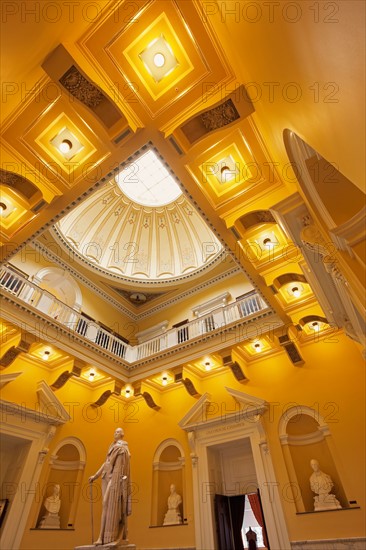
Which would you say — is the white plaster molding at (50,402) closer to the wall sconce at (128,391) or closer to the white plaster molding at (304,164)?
the wall sconce at (128,391)

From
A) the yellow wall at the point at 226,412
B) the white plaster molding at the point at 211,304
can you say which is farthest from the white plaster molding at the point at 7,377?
the white plaster molding at the point at 211,304

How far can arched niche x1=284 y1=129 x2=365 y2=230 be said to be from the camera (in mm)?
4441

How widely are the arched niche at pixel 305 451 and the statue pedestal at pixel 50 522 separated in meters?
7.22

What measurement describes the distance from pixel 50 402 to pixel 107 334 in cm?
324

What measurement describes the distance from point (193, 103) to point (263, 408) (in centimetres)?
860

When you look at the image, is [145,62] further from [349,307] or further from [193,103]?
[349,307]

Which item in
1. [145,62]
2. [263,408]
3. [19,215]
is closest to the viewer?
[145,62]

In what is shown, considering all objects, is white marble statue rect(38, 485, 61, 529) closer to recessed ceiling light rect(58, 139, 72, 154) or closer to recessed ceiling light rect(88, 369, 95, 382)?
recessed ceiling light rect(88, 369, 95, 382)

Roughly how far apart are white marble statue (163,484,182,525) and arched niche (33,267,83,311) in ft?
26.4

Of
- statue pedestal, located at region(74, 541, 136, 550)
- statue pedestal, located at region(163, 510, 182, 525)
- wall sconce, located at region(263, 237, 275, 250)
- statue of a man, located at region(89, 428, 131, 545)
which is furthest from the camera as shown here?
statue pedestal, located at region(163, 510, 182, 525)

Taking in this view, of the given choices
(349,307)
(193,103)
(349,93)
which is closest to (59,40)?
(193,103)

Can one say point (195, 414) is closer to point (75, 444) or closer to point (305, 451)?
point (305, 451)

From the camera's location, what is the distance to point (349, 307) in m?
5.69

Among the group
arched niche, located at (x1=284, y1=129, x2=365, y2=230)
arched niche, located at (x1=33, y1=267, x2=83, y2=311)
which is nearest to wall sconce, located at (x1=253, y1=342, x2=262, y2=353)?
arched niche, located at (x1=284, y1=129, x2=365, y2=230)
